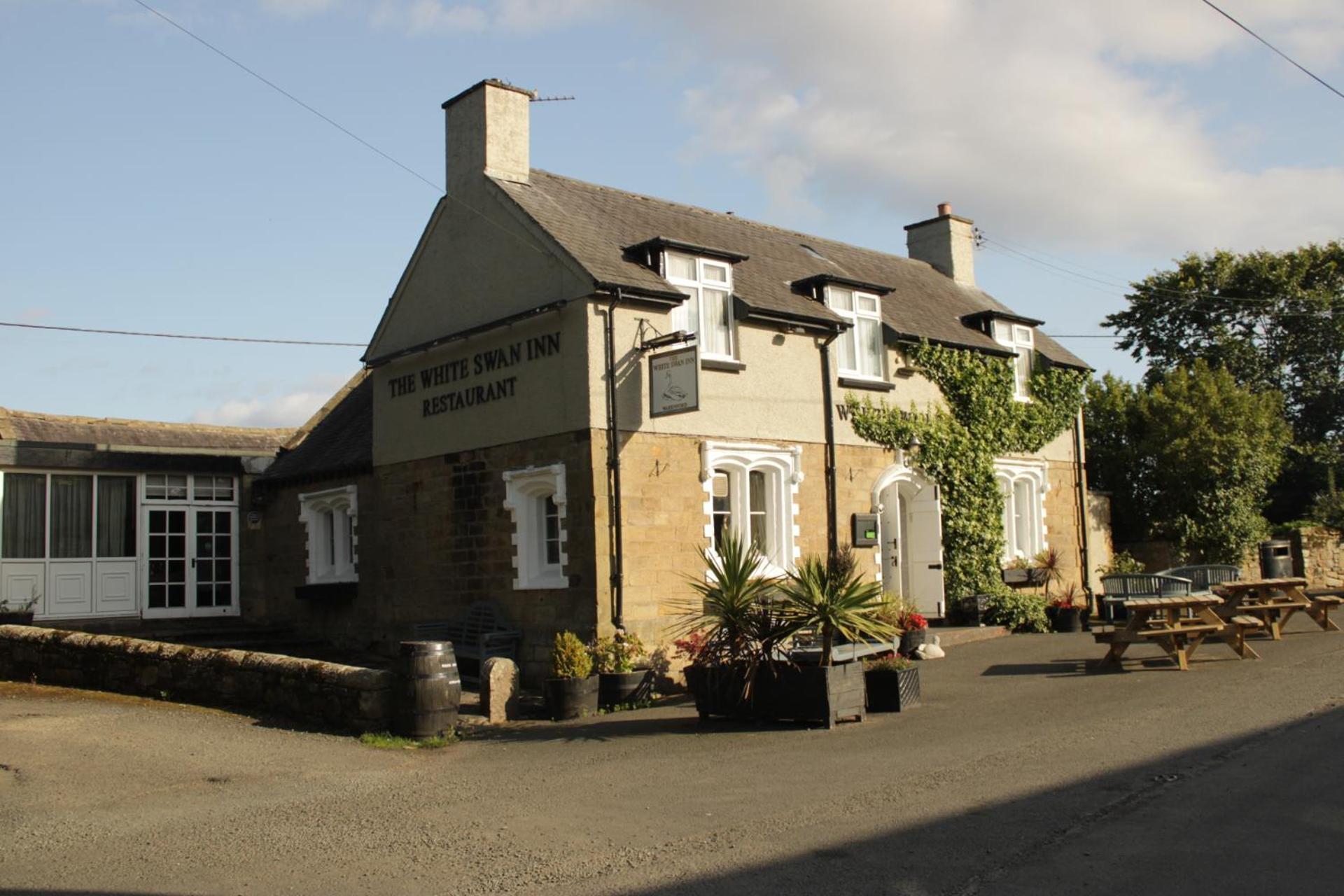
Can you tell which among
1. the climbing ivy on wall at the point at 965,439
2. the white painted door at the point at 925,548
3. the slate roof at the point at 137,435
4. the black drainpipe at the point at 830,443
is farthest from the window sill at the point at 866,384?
the slate roof at the point at 137,435

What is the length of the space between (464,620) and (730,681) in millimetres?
5906

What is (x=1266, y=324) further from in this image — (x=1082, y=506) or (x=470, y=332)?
(x=470, y=332)

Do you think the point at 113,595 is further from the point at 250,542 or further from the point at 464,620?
the point at 464,620

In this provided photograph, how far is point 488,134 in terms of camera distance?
686 inches

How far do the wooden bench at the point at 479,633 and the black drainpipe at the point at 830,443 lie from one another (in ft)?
15.8

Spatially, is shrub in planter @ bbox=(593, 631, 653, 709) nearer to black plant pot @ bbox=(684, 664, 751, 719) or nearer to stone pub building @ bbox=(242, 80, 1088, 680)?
stone pub building @ bbox=(242, 80, 1088, 680)

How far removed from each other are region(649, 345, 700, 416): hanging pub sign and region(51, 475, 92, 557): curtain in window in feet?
36.5

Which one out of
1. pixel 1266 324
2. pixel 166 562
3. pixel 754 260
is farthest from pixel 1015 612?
pixel 1266 324

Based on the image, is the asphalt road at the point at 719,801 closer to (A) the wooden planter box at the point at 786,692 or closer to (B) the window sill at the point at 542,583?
(A) the wooden planter box at the point at 786,692

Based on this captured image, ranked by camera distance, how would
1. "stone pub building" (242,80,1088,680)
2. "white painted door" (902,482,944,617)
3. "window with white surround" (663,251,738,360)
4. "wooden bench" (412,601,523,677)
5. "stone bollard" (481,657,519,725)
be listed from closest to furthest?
"stone bollard" (481,657,519,725)
"stone pub building" (242,80,1088,680)
"wooden bench" (412,601,523,677)
"window with white surround" (663,251,738,360)
"white painted door" (902,482,944,617)

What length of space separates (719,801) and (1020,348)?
1595 centimetres

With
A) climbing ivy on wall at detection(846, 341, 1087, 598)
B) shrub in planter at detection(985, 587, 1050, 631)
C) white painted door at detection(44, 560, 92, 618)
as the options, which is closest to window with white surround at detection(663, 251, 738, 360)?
climbing ivy on wall at detection(846, 341, 1087, 598)

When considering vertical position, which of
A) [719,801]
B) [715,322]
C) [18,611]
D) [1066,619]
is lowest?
[719,801]

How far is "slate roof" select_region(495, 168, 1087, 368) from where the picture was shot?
16234 millimetres
